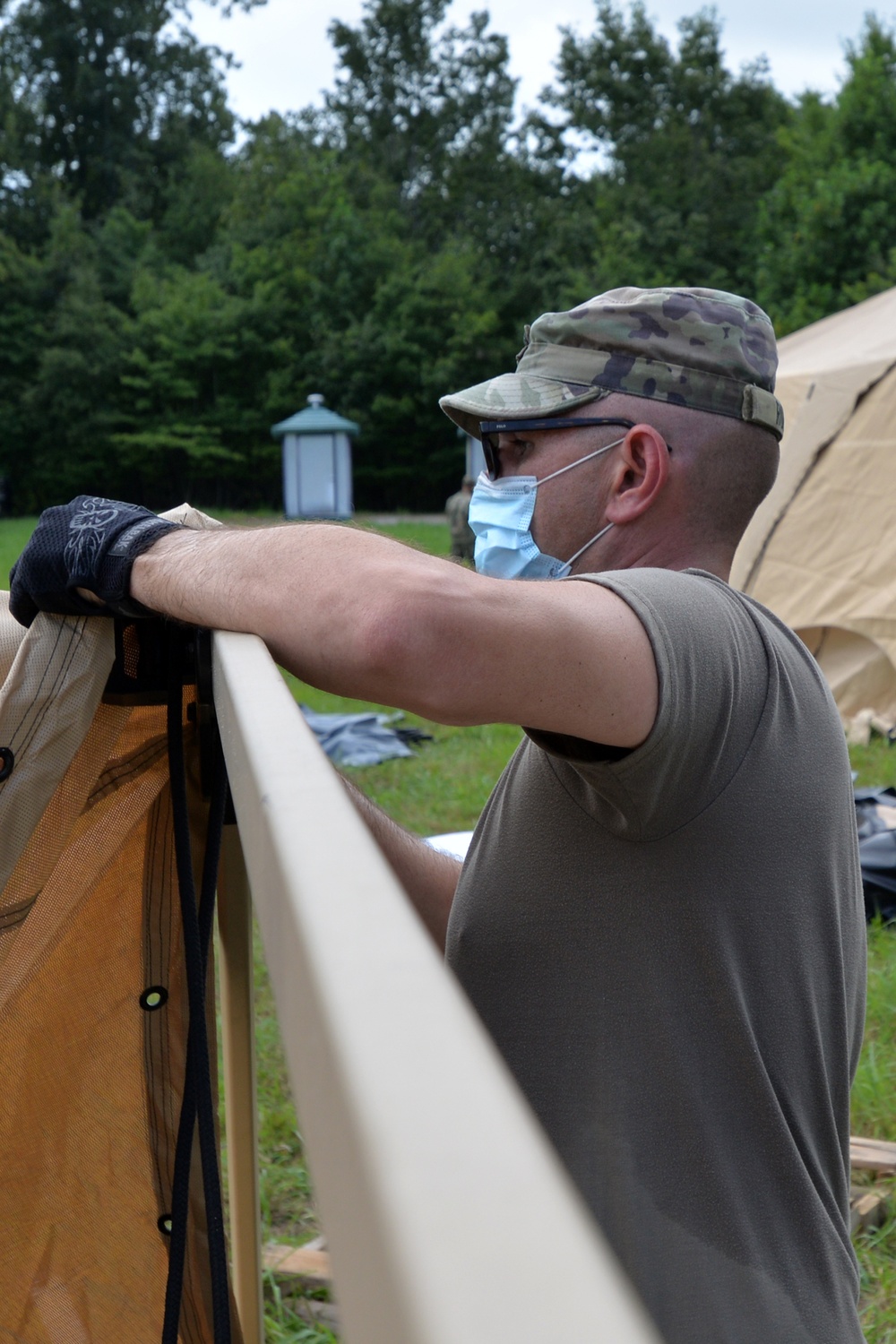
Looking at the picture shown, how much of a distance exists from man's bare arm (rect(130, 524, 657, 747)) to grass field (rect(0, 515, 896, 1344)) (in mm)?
228

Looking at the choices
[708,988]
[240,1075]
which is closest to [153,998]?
[240,1075]

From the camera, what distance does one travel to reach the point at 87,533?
4.05 feet

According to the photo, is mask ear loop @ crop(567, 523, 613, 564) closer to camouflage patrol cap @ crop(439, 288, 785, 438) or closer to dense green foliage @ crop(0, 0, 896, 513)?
camouflage patrol cap @ crop(439, 288, 785, 438)

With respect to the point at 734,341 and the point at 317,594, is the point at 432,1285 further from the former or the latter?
the point at 734,341

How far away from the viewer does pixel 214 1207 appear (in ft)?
4.04

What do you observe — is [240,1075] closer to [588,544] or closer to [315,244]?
[588,544]

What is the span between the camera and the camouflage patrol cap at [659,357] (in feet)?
5.25

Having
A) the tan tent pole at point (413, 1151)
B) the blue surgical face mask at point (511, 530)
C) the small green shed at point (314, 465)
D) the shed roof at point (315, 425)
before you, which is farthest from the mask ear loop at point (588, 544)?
the shed roof at point (315, 425)

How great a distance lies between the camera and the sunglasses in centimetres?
167

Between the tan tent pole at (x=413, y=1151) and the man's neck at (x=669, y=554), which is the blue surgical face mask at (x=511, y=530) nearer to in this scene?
the man's neck at (x=669, y=554)

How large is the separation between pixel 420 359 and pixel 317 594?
103ft

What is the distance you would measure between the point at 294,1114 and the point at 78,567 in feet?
2.64

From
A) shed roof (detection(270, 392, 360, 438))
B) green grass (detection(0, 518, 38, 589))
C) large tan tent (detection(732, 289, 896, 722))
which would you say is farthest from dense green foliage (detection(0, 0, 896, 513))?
large tan tent (detection(732, 289, 896, 722))

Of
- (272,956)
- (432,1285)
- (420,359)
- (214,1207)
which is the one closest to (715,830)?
(214,1207)
